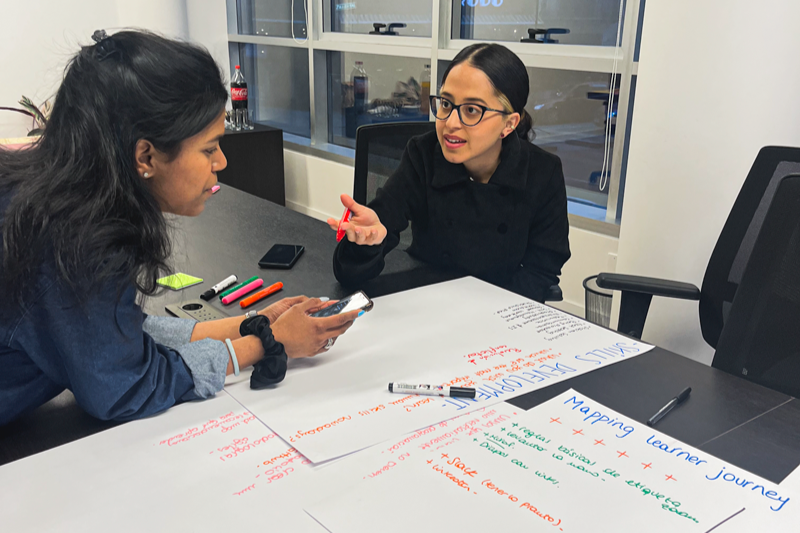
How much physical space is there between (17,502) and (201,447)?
20 cm

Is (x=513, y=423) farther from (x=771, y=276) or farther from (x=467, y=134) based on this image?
(x=467, y=134)

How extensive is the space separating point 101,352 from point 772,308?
3.77 feet

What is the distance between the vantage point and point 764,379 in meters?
1.23

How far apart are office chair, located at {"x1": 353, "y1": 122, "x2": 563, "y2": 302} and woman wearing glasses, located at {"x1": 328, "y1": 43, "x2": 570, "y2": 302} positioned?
0.23 m

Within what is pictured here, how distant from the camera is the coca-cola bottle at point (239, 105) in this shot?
3.93 meters

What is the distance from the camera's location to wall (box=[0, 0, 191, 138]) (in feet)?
12.4

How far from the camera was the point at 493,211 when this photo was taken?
5.31ft

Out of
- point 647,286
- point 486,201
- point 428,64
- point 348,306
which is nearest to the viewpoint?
point 348,306

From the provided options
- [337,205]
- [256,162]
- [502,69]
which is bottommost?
[337,205]

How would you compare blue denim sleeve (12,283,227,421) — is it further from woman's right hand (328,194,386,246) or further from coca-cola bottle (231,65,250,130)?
coca-cola bottle (231,65,250,130)

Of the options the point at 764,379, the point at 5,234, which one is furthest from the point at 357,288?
the point at 764,379

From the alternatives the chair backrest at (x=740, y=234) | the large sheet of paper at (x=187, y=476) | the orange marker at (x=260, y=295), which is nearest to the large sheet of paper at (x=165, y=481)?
the large sheet of paper at (x=187, y=476)

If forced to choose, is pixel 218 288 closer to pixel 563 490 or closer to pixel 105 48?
pixel 105 48

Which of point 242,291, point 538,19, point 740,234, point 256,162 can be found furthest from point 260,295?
point 256,162
